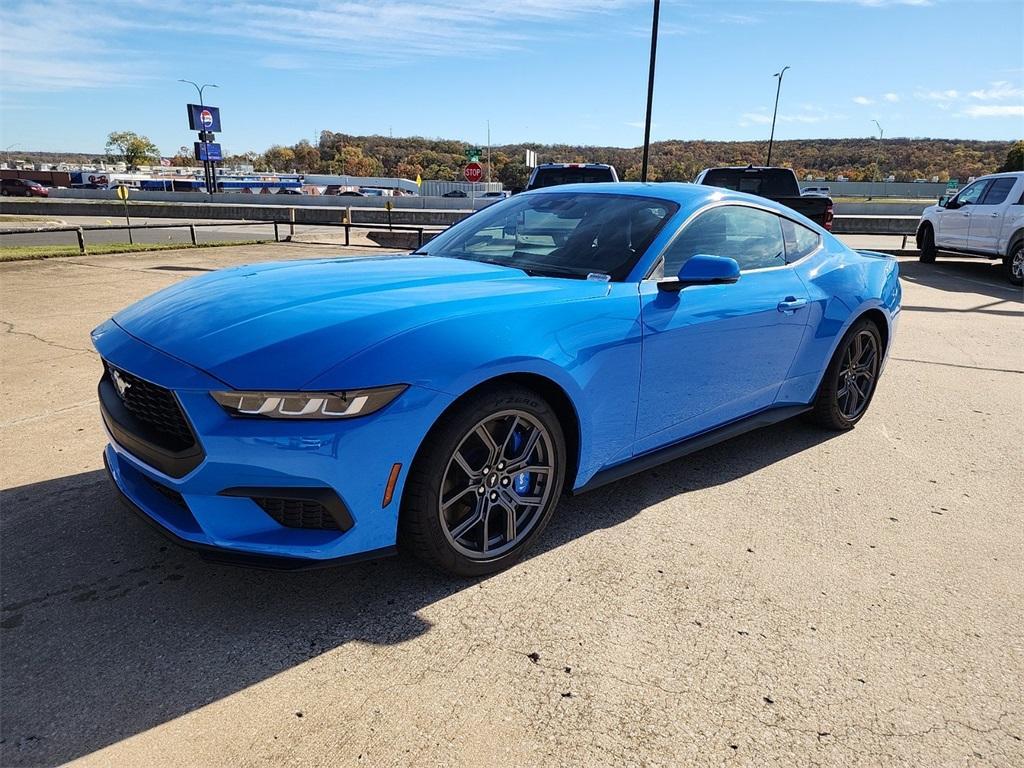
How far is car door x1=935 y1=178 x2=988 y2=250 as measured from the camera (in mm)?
13391

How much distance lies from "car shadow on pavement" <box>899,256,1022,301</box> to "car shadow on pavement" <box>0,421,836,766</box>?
36.5 feet

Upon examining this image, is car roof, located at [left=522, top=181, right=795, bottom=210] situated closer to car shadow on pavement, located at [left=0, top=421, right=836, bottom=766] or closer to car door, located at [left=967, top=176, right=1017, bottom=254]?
car shadow on pavement, located at [left=0, top=421, right=836, bottom=766]

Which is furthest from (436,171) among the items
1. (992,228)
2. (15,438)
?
(15,438)

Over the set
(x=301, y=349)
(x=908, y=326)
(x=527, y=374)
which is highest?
(x=301, y=349)

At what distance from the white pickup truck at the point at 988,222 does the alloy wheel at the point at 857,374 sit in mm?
9969

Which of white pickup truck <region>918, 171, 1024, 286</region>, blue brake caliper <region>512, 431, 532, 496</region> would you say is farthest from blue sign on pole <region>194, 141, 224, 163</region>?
blue brake caliper <region>512, 431, 532, 496</region>

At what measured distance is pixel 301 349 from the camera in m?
2.34

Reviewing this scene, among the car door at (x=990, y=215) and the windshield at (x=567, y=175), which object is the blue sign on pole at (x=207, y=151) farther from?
the car door at (x=990, y=215)

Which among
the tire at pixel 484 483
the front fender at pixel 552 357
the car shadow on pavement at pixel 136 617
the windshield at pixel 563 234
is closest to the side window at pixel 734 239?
the windshield at pixel 563 234

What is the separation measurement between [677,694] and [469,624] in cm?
75

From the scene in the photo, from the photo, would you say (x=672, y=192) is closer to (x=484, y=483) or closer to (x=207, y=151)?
(x=484, y=483)

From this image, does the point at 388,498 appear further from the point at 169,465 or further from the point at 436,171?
the point at 436,171

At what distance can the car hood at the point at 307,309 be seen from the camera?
2316mm

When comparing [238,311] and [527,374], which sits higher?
[238,311]
